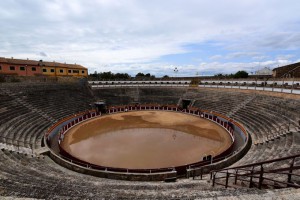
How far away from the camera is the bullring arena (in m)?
6.70

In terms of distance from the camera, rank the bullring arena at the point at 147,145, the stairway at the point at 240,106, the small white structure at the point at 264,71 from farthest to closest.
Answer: the small white structure at the point at 264,71 → the stairway at the point at 240,106 → the bullring arena at the point at 147,145

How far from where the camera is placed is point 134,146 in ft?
58.6

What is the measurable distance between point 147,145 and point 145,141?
3.85 feet

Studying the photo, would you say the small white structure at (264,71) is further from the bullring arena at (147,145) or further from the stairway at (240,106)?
the stairway at (240,106)

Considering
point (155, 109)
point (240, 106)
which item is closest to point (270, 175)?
point (240, 106)

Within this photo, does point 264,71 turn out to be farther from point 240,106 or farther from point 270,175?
point 270,175

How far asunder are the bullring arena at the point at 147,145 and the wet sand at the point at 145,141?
0.33ft

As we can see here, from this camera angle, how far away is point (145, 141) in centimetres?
1923

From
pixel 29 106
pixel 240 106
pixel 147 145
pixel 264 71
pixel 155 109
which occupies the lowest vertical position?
pixel 147 145

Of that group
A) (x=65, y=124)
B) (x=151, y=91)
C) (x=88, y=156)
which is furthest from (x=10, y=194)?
(x=151, y=91)

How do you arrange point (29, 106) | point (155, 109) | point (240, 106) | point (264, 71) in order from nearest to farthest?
point (29, 106), point (240, 106), point (155, 109), point (264, 71)

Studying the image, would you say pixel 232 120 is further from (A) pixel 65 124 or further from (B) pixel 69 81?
(B) pixel 69 81

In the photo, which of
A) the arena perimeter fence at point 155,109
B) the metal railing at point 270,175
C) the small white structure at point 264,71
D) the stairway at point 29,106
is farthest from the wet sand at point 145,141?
the small white structure at point 264,71

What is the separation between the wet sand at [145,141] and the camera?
1514 centimetres
